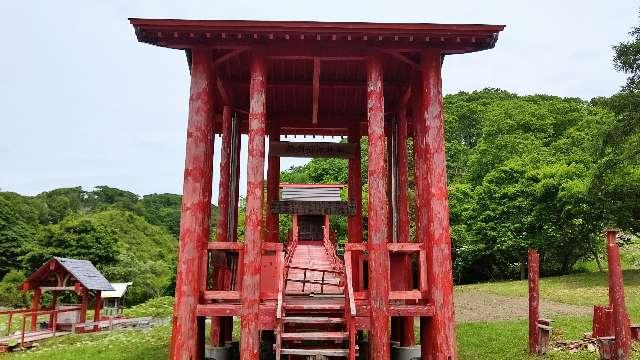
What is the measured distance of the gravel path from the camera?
72.7ft

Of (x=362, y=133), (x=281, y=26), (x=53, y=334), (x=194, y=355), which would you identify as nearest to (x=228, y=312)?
(x=194, y=355)

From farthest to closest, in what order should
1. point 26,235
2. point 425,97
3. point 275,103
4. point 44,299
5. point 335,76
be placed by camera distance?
1. point 26,235
2. point 44,299
3. point 275,103
4. point 335,76
5. point 425,97

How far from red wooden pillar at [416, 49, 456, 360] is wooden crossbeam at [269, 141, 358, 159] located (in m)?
5.13

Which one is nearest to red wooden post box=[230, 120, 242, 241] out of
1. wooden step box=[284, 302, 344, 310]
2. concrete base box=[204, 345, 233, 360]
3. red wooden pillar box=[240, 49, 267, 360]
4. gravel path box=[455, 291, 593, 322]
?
concrete base box=[204, 345, 233, 360]

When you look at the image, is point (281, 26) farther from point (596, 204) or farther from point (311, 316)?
point (596, 204)

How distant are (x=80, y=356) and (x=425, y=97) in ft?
47.6

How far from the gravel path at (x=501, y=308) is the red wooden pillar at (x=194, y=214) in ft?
49.1

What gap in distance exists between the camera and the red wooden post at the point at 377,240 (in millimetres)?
10008

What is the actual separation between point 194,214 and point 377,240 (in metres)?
3.71

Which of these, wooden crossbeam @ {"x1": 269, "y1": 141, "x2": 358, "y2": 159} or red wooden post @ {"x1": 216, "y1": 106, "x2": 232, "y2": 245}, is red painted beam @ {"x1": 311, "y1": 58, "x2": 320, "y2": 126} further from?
red wooden post @ {"x1": 216, "y1": 106, "x2": 232, "y2": 245}

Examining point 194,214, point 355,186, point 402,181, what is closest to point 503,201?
point 355,186

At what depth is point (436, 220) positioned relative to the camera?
408 inches

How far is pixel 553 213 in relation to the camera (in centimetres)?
3728

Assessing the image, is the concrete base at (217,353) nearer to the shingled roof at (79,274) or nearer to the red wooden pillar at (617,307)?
the red wooden pillar at (617,307)
